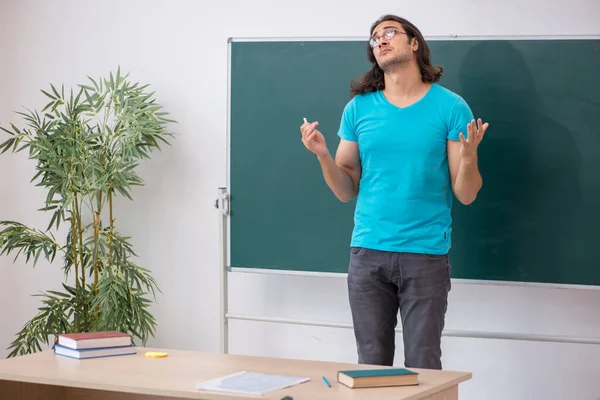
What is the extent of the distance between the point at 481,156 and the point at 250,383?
193 centimetres

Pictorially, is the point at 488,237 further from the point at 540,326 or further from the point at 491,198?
the point at 540,326

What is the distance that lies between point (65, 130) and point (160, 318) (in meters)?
1.16

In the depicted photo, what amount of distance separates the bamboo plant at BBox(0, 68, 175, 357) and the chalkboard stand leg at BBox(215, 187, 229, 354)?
1.28ft

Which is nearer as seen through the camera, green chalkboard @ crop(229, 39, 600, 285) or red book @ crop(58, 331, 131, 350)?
red book @ crop(58, 331, 131, 350)

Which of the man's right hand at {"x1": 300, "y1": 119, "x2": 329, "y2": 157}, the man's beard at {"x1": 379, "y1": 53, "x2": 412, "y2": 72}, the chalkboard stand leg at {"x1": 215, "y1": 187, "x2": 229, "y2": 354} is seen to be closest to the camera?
the man's right hand at {"x1": 300, "y1": 119, "x2": 329, "y2": 157}

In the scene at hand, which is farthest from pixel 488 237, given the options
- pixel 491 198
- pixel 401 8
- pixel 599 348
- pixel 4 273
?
pixel 4 273

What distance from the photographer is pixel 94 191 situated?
421 cm

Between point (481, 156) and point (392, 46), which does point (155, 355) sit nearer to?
point (392, 46)

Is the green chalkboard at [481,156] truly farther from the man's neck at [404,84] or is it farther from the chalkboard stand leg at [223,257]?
the man's neck at [404,84]

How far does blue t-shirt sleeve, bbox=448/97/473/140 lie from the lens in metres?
2.89

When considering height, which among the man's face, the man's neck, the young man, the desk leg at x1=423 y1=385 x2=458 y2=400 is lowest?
the desk leg at x1=423 y1=385 x2=458 y2=400

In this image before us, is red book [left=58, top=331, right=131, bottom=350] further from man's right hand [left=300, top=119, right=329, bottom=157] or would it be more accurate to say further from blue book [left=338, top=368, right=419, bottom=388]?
man's right hand [left=300, top=119, right=329, bottom=157]

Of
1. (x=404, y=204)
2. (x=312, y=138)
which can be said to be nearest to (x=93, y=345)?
(x=312, y=138)

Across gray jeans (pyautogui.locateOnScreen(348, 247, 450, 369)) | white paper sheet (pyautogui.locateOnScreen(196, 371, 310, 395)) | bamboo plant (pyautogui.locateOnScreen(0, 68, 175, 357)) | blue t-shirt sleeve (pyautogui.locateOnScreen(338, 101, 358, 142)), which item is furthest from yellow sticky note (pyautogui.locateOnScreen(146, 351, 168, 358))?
bamboo plant (pyautogui.locateOnScreen(0, 68, 175, 357))
